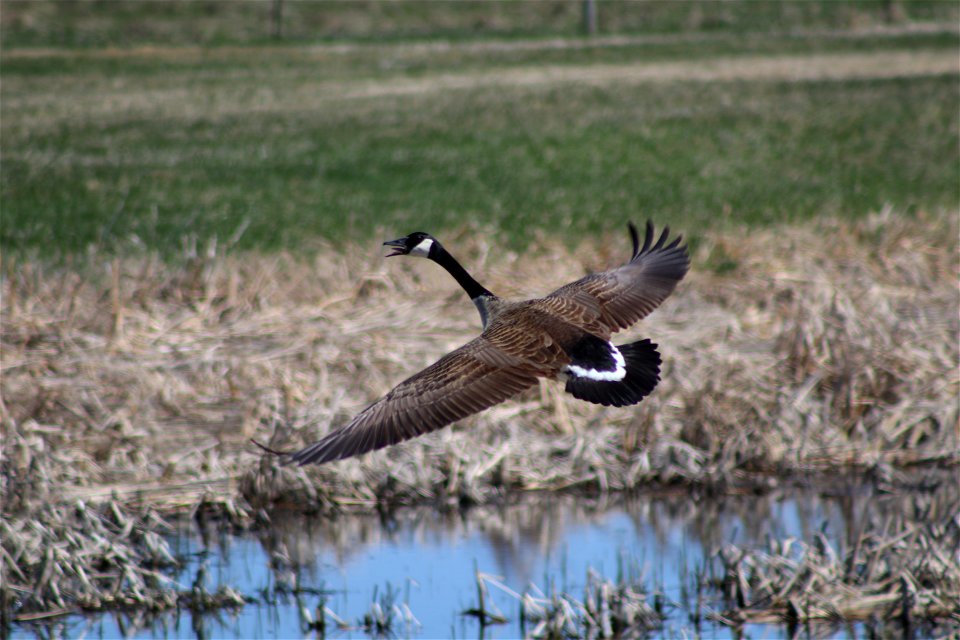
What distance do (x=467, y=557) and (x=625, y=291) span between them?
2.69 meters

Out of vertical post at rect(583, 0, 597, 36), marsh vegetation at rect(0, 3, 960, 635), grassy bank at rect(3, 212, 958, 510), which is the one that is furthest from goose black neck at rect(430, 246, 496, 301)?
vertical post at rect(583, 0, 597, 36)

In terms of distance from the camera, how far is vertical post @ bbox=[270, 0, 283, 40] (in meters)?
48.3

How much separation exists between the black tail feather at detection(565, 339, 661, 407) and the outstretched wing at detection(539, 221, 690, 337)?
45 cm

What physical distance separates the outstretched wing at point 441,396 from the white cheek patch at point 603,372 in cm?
19

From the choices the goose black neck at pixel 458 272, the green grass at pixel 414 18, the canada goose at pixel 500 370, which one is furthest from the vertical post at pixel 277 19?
the canada goose at pixel 500 370

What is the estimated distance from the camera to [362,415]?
21.2 feet

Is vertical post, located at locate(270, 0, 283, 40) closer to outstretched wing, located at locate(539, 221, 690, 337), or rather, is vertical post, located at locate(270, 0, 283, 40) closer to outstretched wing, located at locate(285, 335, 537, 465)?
outstretched wing, located at locate(539, 221, 690, 337)

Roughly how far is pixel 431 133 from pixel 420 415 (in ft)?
65.0

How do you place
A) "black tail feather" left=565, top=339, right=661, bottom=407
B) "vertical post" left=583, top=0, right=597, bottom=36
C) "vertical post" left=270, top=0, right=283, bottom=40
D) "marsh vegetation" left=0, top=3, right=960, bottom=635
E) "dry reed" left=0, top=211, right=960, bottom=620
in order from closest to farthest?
"black tail feather" left=565, top=339, right=661, bottom=407 → "marsh vegetation" left=0, top=3, right=960, bottom=635 → "dry reed" left=0, top=211, right=960, bottom=620 → "vertical post" left=583, top=0, right=597, bottom=36 → "vertical post" left=270, top=0, right=283, bottom=40

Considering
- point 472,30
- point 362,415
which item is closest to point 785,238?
point 362,415

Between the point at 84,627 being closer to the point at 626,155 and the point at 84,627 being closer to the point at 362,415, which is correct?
the point at 362,415

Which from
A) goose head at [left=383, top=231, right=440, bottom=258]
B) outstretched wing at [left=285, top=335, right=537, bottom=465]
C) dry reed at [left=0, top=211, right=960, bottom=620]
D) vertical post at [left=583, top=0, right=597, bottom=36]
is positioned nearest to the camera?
outstretched wing at [left=285, top=335, right=537, bottom=465]

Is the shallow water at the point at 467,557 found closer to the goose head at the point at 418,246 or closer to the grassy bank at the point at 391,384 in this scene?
the grassy bank at the point at 391,384

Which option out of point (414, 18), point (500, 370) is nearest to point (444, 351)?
point (500, 370)
